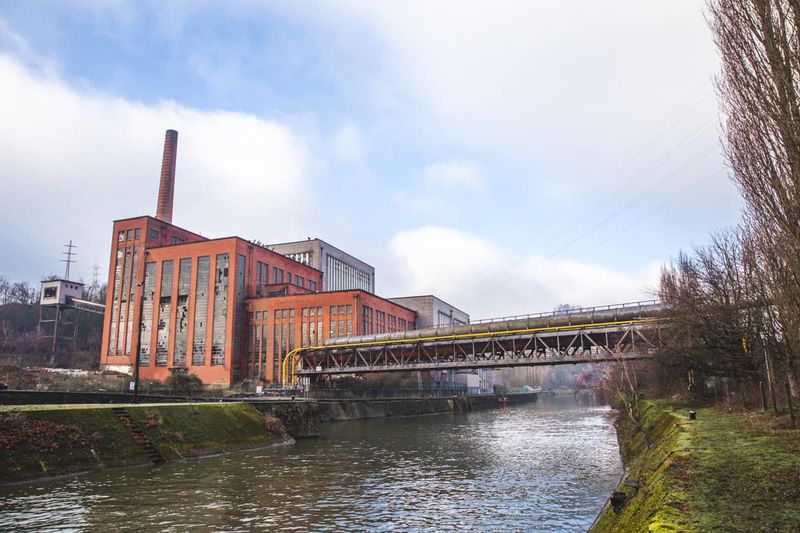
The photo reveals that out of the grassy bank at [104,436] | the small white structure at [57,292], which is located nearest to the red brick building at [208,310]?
the small white structure at [57,292]

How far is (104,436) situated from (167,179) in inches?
2772

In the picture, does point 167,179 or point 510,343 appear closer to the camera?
point 510,343

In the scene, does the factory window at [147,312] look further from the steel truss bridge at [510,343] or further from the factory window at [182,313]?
the steel truss bridge at [510,343]

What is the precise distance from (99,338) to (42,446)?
99.0 m

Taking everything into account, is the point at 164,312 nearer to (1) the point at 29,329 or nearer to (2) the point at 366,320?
(2) the point at 366,320

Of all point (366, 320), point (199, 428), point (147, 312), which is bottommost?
point (199, 428)

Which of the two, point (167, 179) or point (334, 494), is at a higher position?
point (167, 179)

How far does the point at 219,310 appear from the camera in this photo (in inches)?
3100

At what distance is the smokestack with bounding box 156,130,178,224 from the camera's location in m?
85.6

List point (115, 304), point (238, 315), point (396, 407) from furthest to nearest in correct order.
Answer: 1. point (115, 304)
2. point (238, 315)
3. point (396, 407)

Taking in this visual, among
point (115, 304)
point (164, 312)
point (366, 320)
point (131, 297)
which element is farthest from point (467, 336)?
point (115, 304)

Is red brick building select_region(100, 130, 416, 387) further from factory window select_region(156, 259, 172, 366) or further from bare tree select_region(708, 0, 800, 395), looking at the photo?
bare tree select_region(708, 0, 800, 395)

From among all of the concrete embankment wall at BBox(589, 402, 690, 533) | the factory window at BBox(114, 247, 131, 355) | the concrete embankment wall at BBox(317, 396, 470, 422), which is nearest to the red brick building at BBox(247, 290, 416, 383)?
the concrete embankment wall at BBox(317, 396, 470, 422)

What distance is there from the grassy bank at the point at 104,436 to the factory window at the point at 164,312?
5342 cm
